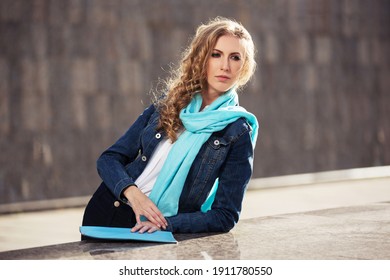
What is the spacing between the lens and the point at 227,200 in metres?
2.98

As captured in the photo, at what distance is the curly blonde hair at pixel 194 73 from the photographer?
10.3 ft

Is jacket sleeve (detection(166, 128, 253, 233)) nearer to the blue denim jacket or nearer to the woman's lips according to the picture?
the blue denim jacket

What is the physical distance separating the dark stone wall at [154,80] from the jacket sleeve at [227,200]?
475cm

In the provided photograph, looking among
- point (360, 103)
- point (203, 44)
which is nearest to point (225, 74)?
point (203, 44)

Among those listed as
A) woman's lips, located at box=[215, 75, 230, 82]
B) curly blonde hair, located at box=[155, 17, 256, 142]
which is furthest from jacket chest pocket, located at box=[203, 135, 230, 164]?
woman's lips, located at box=[215, 75, 230, 82]

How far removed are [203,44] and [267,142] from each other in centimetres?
633

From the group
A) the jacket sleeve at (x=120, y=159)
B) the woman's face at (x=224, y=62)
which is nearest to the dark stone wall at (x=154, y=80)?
the jacket sleeve at (x=120, y=159)

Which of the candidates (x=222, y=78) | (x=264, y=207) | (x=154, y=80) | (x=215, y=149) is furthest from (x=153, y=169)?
(x=154, y=80)

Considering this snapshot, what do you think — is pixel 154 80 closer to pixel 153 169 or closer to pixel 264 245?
pixel 153 169

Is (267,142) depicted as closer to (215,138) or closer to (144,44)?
(144,44)

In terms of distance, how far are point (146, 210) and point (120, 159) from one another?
39cm

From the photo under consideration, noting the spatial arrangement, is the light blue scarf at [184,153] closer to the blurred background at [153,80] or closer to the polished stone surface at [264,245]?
the polished stone surface at [264,245]

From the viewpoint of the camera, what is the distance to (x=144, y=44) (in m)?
8.38
